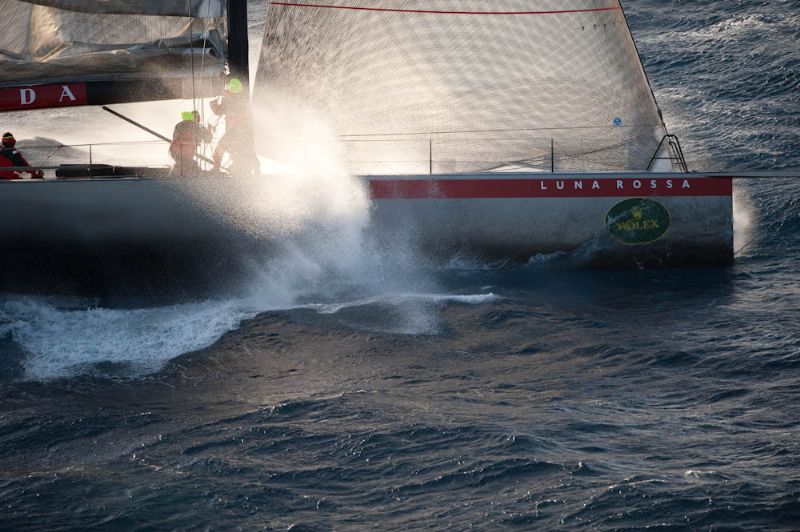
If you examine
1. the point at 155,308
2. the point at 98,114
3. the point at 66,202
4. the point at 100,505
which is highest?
the point at 98,114

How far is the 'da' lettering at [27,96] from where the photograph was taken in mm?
13961

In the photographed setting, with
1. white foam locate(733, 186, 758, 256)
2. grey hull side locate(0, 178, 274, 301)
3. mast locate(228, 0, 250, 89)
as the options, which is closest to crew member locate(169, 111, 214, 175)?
grey hull side locate(0, 178, 274, 301)

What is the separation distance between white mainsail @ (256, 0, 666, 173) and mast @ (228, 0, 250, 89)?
0.80ft

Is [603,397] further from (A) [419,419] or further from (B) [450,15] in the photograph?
(B) [450,15]

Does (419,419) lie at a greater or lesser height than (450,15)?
lesser

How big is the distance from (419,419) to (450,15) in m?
6.75

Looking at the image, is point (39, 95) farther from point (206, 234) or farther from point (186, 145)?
point (206, 234)

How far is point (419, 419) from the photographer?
993cm

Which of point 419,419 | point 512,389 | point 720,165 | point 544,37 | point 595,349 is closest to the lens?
point 419,419

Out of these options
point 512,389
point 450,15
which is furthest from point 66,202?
point 512,389

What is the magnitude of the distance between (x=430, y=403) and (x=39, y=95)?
272 inches

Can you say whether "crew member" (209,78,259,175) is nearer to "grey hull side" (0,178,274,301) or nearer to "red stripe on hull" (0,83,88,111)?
"grey hull side" (0,178,274,301)

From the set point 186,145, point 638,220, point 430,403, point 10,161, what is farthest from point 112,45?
point 638,220

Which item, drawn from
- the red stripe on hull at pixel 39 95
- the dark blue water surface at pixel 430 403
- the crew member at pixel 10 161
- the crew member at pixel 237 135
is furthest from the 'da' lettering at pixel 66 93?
the dark blue water surface at pixel 430 403
